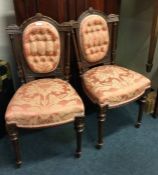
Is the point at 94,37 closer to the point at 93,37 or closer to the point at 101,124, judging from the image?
the point at 93,37

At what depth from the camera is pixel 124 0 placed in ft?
7.36

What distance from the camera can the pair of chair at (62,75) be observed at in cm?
148

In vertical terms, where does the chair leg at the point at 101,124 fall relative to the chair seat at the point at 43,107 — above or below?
below

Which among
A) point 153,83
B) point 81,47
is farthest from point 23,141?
point 153,83

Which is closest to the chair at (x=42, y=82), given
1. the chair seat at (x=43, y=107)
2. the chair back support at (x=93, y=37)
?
the chair seat at (x=43, y=107)

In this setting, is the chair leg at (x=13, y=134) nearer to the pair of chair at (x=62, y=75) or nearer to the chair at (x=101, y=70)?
the pair of chair at (x=62, y=75)

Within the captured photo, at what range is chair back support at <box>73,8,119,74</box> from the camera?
1.76 metres

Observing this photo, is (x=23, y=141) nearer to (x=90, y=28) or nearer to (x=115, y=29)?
(x=90, y=28)

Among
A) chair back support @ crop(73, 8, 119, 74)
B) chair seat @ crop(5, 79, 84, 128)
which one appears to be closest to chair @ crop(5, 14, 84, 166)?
chair seat @ crop(5, 79, 84, 128)

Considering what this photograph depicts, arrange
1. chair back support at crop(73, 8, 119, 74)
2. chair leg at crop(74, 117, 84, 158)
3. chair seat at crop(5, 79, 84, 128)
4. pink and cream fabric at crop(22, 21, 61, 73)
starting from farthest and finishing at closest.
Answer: chair back support at crop(73, 8, 119, 74) < pink and cream fabric at crop(22, 21, 61, 73) < chair leg at crop(74, 117, 84, 158) < chair seat at crop(5, 79, 84, 128)

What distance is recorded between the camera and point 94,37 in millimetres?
1818

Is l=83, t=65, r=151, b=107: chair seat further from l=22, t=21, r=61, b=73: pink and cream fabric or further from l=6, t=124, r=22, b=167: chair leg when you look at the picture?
l=6, t=124, r=22, b=167: chair leg

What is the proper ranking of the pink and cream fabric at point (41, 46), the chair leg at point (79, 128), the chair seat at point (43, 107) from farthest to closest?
the pink and cream fabric at point (41, 46) < the chair leg at point (79, 128) < the chair seat at point (43, 107)

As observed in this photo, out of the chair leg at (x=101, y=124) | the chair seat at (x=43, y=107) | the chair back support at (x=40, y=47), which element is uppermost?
the chair back support at (x=40, y=47)
